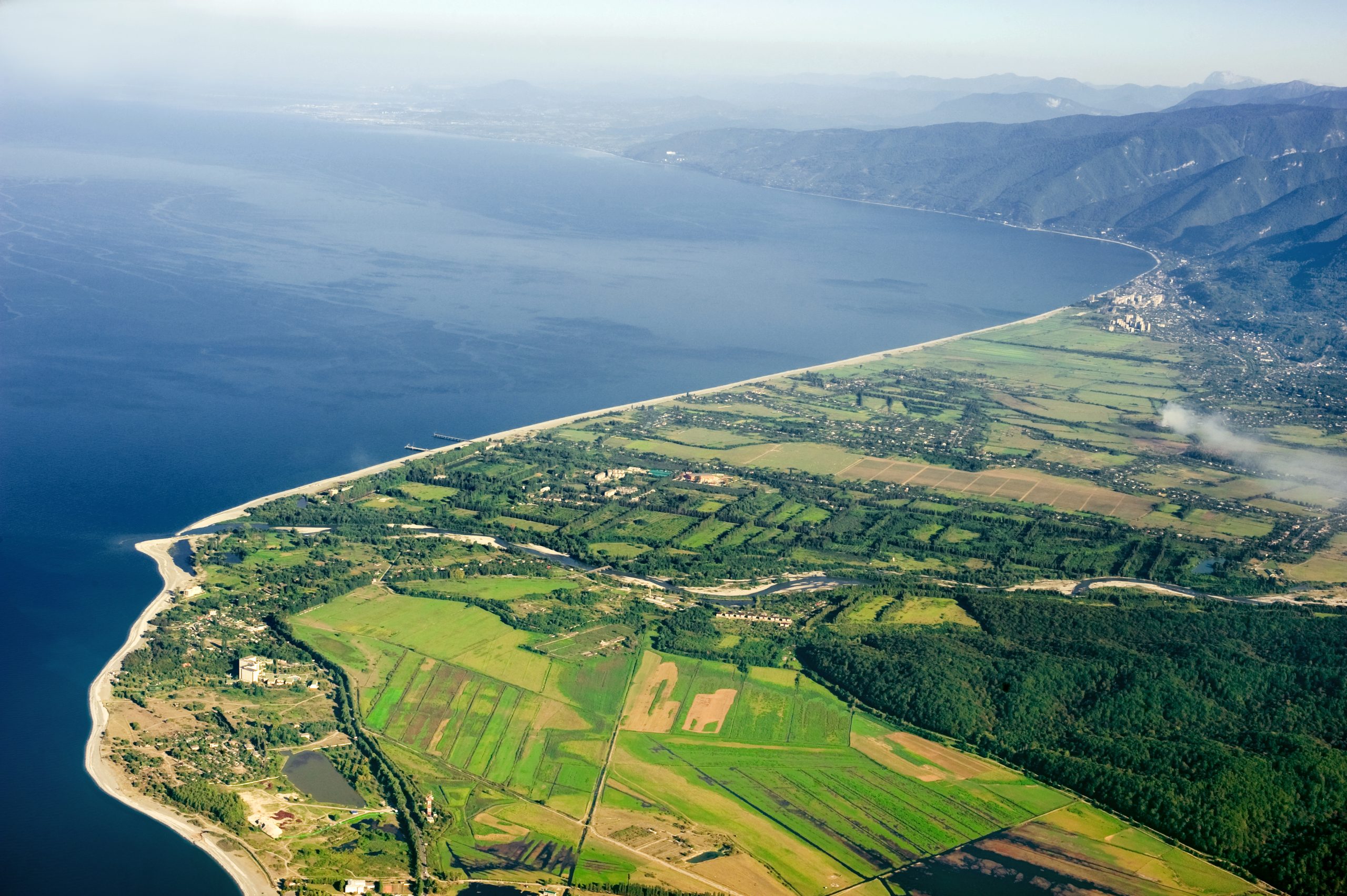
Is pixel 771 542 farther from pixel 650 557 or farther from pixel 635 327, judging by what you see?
pixel 635 327

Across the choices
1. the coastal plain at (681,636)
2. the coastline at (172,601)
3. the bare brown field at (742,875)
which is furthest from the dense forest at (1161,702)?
the coastline at (172,601)

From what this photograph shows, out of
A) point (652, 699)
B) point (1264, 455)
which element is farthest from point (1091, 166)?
point (652, 699)

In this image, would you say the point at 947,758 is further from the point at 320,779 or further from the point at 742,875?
the point at 320,779

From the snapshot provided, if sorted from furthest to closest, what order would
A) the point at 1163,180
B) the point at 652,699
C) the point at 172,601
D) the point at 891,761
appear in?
1. the point at 1163,180
2. the point at 172,601
3. the point at 652,699
4. the point at 891,761

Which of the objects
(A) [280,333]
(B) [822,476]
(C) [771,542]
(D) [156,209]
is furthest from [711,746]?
(D) [156,209]

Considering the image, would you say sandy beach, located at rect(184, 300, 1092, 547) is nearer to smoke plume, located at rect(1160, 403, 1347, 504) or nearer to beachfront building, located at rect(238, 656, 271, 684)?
beachfront building, located at rect(238, 656, 271, 684)

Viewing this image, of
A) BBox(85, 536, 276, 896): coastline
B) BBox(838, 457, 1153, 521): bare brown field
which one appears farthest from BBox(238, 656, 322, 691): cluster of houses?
BBox(838, 457, 1153, 521): bare brown field

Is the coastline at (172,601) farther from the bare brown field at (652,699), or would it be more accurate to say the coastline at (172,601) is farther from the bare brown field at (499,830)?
the bare brown field at (652,699)
